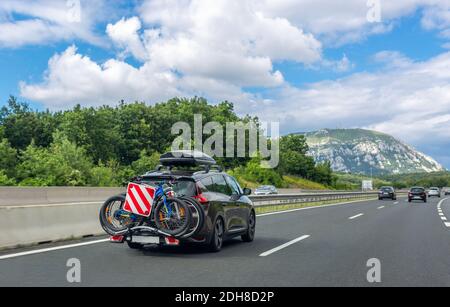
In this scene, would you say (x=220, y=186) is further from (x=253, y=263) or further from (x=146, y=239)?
(x=253, y=263)

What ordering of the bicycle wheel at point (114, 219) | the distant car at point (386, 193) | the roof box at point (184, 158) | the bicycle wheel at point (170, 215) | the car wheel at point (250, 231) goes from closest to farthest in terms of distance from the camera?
the bicycle wheel at point (170, 215)
the bicycle wheel at point (114, 219)
the roof box at point (184, 158)
the car wheel at point (250, 231)
the distant car at point (386, 193)

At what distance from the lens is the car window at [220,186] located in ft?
34.7

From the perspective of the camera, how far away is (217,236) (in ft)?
33.3

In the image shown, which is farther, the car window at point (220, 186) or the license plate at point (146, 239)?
the car window at point (220, 186)

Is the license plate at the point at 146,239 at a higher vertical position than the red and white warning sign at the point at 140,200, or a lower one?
lower

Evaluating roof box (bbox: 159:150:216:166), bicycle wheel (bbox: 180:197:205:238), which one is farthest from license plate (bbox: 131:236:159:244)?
roof box (bbox: 159:150:216:166)

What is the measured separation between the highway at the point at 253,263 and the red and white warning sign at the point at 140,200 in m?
0.82

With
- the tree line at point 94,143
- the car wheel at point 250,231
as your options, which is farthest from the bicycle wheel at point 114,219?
the tree line at point 94,143

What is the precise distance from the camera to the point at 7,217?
33.2ft

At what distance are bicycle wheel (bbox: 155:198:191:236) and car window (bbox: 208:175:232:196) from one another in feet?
3.63

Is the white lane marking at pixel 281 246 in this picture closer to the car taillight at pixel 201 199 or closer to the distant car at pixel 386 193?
the car taillight at pixel 201 199

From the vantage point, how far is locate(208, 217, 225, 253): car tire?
32.7 ft

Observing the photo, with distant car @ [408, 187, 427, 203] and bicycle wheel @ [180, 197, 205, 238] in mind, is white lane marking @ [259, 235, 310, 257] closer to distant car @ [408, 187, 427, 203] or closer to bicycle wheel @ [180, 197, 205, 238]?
bicycle wheel @ [180, 197, 205, 238]

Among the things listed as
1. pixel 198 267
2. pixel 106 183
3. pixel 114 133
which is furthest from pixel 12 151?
pixel 198 267
